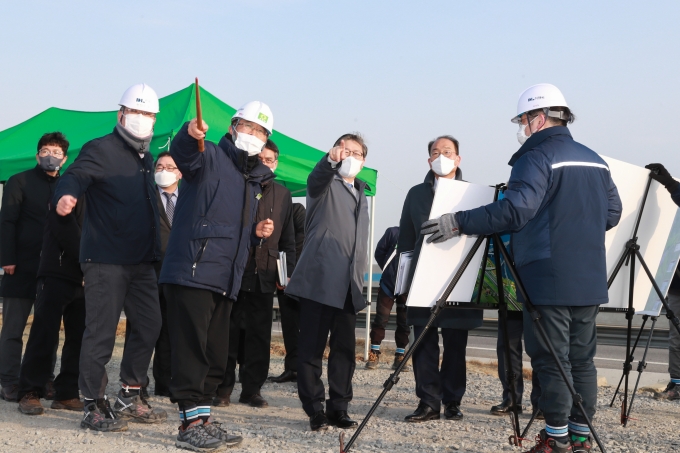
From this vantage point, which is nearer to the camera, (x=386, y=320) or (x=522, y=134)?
(x=522, y=134)

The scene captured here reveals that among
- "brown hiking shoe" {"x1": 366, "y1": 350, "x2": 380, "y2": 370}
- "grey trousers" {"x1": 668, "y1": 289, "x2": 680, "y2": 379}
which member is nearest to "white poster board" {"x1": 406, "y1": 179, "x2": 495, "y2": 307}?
"grey trousers" {"x1": 668, "y1": 289, "x2": 680, "y2": 379}

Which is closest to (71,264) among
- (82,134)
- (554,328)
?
(554,328)

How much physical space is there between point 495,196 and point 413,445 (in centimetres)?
173

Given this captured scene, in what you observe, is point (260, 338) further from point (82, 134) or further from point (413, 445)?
point (82, 134)

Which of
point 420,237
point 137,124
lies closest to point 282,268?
point 420,237

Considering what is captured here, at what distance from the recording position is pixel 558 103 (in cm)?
465

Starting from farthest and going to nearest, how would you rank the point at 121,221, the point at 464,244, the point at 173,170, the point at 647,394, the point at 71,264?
the point at 647,394, the point at 173,170, the point at 71,264, the point at 121,221, the point at 464,244

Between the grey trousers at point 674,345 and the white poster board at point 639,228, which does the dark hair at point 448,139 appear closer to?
the white poster board at point 639,228

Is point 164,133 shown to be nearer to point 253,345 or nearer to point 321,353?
point 253,345

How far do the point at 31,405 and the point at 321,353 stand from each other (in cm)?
223

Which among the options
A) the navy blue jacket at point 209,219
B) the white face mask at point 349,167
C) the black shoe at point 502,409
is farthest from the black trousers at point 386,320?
the navy blue jacket at point 209,219

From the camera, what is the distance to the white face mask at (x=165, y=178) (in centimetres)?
680

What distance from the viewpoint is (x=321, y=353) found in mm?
5383

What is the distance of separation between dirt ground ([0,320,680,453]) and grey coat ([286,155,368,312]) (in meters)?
0.96
